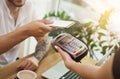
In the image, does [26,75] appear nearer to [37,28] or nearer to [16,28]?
[37,28]

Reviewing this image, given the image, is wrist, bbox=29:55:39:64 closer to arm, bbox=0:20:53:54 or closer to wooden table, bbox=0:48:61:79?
wooden table, bbox=0:48:61:79

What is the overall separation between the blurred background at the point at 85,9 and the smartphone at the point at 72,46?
59 cm

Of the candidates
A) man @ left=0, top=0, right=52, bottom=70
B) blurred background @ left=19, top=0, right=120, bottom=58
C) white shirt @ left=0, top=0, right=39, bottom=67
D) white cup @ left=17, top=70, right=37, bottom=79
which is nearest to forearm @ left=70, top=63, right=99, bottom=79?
white cup @ left=17, top=70, right=37, bottom=79

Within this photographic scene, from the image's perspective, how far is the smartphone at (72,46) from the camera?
1.17 m

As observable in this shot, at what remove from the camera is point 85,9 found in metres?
2.02

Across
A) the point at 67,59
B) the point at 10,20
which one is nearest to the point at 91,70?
the point at 67,59

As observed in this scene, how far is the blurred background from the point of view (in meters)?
1.78

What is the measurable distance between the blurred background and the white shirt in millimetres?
440

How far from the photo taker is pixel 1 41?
1323mm

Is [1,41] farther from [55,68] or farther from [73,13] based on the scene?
[73,13]

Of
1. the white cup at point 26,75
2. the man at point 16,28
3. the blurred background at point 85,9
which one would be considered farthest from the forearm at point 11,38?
the blurred background at point 85,9

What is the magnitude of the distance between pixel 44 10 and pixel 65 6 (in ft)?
0.68

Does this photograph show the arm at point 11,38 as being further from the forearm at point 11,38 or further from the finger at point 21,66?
the finger at point 21,66

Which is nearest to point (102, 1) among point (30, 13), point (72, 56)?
point (30, 13)
